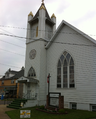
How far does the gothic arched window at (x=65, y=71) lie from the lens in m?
16.6

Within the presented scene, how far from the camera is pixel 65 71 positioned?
1739cm

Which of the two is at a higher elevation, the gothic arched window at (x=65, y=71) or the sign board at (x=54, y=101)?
the gothic arched window at (x=65, y=71)

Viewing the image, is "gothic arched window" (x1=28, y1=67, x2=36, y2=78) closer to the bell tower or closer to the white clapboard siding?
the bell tower

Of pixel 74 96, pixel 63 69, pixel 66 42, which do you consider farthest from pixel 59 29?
pixel 74 96

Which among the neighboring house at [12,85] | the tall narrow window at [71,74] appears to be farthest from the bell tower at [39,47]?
the neighboring house at [12,85]

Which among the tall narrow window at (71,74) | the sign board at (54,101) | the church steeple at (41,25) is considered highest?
the church steeple at (41,25)

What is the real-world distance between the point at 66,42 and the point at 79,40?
202 cm

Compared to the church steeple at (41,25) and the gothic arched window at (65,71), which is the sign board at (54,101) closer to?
the gothic arched window at (65,71)

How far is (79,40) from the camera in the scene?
55.0ft

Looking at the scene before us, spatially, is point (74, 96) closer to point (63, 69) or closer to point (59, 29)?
point (63, 69)

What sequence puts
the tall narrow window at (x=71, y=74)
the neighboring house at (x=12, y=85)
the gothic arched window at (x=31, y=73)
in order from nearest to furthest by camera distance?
the tall narrow window at (x=71, y=74), the gothic arched window at (x=31, y=73), the neighboring house at (x=12, y=85)

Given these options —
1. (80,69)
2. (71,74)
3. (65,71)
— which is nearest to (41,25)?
(65,71)

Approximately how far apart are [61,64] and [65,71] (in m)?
1.19

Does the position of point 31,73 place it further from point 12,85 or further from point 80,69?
point 12,85
